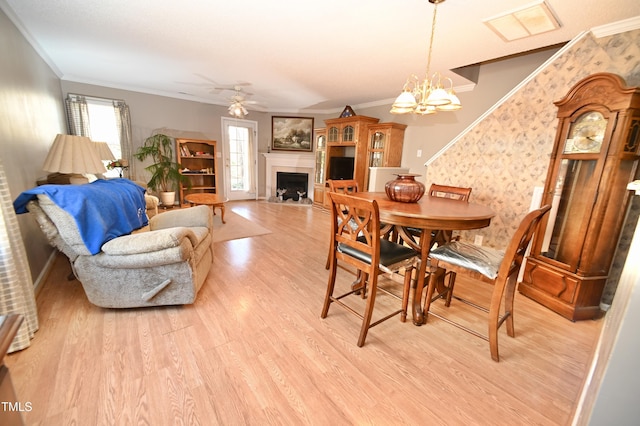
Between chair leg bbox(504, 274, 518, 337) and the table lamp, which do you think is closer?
chair leg bbox(504, 274, 518, 337)

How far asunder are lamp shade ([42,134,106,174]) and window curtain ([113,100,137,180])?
3.04 metres

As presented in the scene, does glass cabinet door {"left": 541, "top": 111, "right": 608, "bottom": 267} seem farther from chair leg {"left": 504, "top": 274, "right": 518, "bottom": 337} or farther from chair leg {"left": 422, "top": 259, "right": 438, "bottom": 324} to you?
chair leg {"left": 422, "top": 259, "right": 438, "bottom": 324}

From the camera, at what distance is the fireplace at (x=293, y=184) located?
6.64 m

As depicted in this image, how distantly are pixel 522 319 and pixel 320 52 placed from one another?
3.17 metres

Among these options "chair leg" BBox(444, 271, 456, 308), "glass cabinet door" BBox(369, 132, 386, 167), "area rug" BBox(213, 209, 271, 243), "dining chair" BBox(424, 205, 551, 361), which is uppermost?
"glass cabinet door" BBox(369, 132, 386, 167)

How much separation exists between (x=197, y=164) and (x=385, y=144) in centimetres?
421

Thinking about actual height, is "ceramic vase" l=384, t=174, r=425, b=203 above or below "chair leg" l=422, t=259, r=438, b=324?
above

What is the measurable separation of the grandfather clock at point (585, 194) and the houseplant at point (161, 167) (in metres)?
5.64

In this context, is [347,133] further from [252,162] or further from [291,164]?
[252,162]

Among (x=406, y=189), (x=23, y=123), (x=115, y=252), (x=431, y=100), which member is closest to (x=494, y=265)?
(x=406, y=189)

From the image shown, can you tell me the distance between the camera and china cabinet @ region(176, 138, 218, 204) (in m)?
5.48

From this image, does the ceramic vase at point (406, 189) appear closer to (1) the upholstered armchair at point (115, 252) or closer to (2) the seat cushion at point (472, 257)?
(2) the seat cushion at point (472, 257)

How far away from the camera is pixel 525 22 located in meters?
2.15

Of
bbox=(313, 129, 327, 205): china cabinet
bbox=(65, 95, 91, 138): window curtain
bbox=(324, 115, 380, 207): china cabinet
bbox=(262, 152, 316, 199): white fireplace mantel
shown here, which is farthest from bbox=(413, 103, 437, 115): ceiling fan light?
bbox=(65, 95, 91, 138): window curtain
